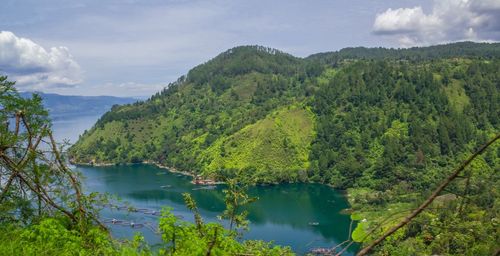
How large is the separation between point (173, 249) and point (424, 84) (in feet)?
328

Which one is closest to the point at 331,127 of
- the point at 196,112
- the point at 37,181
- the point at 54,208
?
the point at 196,112

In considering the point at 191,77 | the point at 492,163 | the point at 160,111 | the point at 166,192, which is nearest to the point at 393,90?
the point at 492,163

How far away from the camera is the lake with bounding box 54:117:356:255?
4952 centimetres

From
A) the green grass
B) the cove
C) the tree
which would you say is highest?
the tree

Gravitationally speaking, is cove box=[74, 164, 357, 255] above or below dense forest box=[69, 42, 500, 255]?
below

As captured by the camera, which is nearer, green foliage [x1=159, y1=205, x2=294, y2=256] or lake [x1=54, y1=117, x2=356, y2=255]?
green foliage [x1=159, y1=205, x2=294, y2=256]

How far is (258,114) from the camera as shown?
107812 millimetres

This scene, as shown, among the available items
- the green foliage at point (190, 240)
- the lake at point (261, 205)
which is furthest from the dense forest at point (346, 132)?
the green foliage at point (190, 240)

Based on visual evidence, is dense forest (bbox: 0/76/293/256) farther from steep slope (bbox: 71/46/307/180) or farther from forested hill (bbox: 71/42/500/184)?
steep slope (bbox: 71/46/307/180)

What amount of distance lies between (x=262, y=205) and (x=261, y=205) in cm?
16

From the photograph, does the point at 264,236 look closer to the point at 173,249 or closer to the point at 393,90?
the point at 173,249

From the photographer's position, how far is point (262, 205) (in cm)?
6438

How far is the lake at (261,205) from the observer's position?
162 ft

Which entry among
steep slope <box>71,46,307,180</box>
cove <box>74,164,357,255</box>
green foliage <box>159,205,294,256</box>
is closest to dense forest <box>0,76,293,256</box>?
green foliage <box>159,205,294,256</box>
